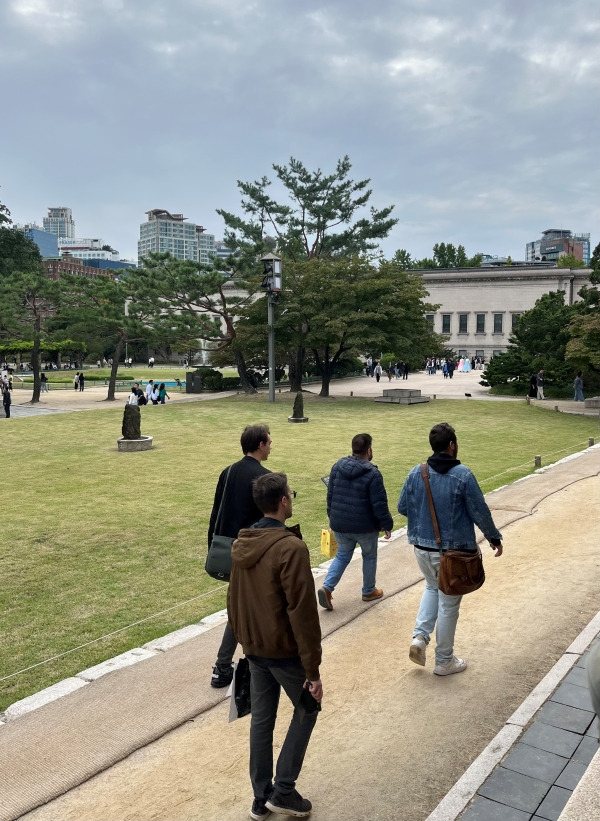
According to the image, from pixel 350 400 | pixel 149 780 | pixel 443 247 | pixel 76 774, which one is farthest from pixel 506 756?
pixel 443 247

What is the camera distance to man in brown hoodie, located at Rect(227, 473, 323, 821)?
3627 mm

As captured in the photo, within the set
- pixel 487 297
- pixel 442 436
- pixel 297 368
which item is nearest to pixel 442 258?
pixel 487 297

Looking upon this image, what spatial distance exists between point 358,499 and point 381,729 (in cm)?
234

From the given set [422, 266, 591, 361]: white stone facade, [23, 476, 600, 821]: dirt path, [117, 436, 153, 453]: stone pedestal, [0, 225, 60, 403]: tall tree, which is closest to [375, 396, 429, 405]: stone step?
[117, 436, 153, 453]: stone pedestal

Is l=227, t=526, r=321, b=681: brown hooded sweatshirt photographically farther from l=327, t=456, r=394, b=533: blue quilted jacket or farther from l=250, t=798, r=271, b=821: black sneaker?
l=327, t=456, r=394, b=533: blue quilted jacket

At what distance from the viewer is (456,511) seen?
17.7 ft

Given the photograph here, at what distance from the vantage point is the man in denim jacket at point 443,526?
5.38 m

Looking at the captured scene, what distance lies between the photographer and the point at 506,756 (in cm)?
427

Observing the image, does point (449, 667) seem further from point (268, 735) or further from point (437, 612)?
point (268, 735)

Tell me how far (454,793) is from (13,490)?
12.0 metres

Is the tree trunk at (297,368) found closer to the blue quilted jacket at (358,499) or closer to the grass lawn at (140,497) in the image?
the grass lawn at (140,497)

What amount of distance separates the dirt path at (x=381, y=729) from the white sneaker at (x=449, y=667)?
75mm

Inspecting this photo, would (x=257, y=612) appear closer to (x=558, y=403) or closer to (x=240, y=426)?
(x=240, y=426)

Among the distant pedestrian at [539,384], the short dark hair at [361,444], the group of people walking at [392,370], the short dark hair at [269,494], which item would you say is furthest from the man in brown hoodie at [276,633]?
the group of people walking at [392,370]
